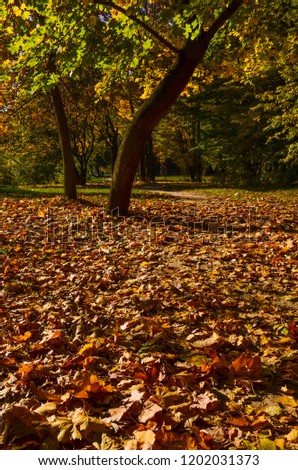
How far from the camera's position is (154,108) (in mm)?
8359

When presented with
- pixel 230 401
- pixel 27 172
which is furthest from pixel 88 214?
pixel 27 172

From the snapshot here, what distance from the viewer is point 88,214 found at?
9633 millimetres

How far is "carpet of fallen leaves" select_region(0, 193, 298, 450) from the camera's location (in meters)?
2.41

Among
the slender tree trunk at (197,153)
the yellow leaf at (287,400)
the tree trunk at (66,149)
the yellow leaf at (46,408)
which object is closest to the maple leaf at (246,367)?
the yellow leaf at (287,400)

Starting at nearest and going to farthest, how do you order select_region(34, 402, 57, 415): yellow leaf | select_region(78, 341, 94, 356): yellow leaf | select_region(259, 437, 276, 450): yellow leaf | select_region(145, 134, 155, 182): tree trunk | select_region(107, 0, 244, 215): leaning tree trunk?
select_region(259, 437, 276, 450): yellow leaf, select_region(34, 402, 57, 415): yellow leaf, select_region(78, 341, 94, 356): yellow leaf, select_region(107, 0, 244, 215): leaning tree trunk, select_region(145, 134, 155, 182): tree trunk

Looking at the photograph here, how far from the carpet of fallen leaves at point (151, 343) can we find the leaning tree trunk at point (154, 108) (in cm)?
209

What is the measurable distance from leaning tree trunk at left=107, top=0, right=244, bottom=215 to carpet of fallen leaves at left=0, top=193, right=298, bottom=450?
2088mm

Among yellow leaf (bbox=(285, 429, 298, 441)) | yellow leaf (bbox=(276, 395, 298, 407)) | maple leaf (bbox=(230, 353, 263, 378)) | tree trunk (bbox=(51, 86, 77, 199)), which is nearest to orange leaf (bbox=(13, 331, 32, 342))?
maple leaf (bbox=(230, 353, 263, 378))

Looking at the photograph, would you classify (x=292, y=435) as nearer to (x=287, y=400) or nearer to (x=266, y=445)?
(x=266, y=445)

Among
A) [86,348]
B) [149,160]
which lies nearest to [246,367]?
[86,348]

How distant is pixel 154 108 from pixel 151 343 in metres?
6.22

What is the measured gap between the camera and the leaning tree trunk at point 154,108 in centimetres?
785

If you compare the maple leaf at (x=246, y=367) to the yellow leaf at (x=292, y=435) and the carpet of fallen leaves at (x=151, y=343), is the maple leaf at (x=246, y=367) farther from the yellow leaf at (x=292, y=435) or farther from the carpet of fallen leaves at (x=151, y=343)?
the yellow leaf at (x=292, y=435)

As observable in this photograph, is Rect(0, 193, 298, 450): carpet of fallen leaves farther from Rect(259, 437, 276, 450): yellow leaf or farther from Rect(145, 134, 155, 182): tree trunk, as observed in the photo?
Rect(145, 134, 155, 182): tree trunk
